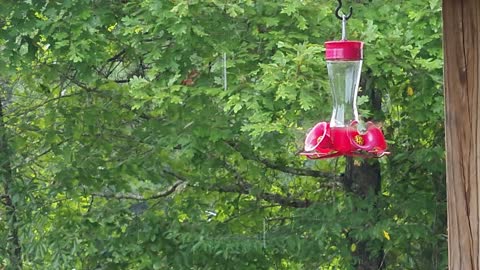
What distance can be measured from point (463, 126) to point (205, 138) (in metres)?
2.84

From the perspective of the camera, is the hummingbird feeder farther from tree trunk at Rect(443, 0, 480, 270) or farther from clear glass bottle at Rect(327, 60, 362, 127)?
tree trunk at Rect(443, 0, 480, 270)

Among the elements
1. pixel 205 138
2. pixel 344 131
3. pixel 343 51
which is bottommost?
pixel 205 138

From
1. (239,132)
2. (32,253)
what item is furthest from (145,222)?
(239,132)

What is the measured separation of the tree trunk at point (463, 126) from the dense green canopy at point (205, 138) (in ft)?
7.18

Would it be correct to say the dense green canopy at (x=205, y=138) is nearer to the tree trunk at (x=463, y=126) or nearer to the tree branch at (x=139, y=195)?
the tree branch at (x=139, y=195)

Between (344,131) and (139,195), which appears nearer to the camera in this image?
(344,131)

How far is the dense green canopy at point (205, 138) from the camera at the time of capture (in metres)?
3.36

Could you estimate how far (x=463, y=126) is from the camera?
0.91 meters

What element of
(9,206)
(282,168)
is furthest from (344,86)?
(9,206)

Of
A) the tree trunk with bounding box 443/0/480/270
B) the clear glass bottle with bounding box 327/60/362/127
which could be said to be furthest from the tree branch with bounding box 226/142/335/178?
the tree trunk with bounding box 443/0/480/270

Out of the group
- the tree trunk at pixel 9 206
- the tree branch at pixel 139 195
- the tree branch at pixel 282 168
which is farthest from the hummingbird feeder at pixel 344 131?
the tree trunk at pixel 9 206

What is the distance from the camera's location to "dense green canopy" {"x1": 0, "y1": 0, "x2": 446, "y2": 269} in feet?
11.0

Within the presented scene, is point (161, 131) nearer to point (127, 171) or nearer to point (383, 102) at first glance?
point (127, 171)

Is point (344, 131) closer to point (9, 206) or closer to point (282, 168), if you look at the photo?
point (282, 168)
